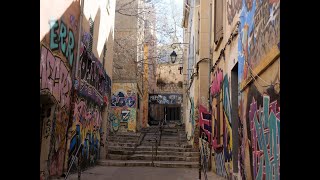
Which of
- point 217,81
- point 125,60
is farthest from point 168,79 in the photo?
point 217,81

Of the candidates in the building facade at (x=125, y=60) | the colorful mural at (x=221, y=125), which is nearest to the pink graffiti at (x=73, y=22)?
the colorful mural at (x=221, y=125)

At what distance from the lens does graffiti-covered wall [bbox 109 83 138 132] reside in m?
25.0

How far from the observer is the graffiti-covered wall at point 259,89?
4953mm

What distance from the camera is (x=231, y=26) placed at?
30.0ft

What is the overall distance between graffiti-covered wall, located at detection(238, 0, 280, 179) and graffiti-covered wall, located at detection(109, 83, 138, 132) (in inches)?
694

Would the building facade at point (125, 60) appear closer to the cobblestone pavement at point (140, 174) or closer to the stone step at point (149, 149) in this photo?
the stone step at point (149, 149)

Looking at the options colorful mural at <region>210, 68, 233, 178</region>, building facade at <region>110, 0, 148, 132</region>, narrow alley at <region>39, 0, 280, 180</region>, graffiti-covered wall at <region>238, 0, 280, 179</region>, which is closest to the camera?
graffiti-covered wall at <region>238, 0, 280, 179</region>

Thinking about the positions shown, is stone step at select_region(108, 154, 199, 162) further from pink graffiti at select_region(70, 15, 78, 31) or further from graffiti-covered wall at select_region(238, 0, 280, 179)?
graffiti-covered wall at select_region(238, 0, 280, 179)

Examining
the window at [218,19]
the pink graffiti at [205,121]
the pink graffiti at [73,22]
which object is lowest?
the pink graffiti at [205,121]

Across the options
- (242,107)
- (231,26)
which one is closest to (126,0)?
(231,26)

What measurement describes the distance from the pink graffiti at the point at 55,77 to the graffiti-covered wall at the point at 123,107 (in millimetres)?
14615

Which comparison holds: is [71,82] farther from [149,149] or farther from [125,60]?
[125,60]

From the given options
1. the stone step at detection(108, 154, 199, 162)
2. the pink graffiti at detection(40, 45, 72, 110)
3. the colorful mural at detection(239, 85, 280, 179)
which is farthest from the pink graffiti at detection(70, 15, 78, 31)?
the stone step at detection(108, 154, 199, 162)
